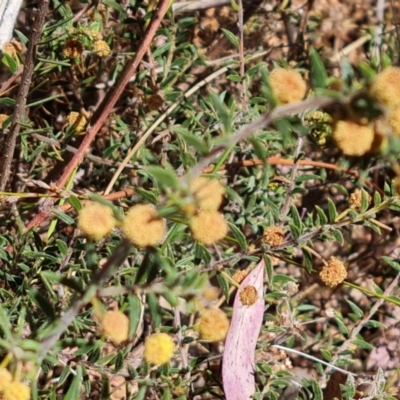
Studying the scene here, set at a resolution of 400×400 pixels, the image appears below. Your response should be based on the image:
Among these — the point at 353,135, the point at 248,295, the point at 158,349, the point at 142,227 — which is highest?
the point at 353,135

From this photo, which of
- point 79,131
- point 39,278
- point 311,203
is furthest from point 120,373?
point 311,203

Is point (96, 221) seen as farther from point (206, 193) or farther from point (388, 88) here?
point (388, 88)

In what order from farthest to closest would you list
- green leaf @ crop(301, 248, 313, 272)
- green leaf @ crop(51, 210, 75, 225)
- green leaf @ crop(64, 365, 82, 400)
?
green leaf @ crop(301, 248, 313, 272), green leaf @ crop(51, 210, 75, 225), green leaf @ crop(64, 365, 82, 400)

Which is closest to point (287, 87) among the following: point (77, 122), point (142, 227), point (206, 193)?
point (206, 193)

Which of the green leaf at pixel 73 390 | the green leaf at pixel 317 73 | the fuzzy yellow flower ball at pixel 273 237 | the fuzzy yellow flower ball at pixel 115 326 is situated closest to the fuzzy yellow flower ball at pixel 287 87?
the green leaf at pixel 317 73

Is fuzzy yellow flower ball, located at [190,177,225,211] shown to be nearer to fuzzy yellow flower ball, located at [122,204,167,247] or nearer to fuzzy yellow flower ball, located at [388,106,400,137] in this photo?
fuzzy yellow flower ball, located at [122,204,167,247]

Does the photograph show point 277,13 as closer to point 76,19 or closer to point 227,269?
point 76,19

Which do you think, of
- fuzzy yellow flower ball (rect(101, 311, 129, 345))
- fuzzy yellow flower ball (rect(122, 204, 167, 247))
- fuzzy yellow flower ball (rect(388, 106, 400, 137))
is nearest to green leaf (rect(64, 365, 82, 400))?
fuzzy yellow flower ball (rect(101, 311, 129, 345))
